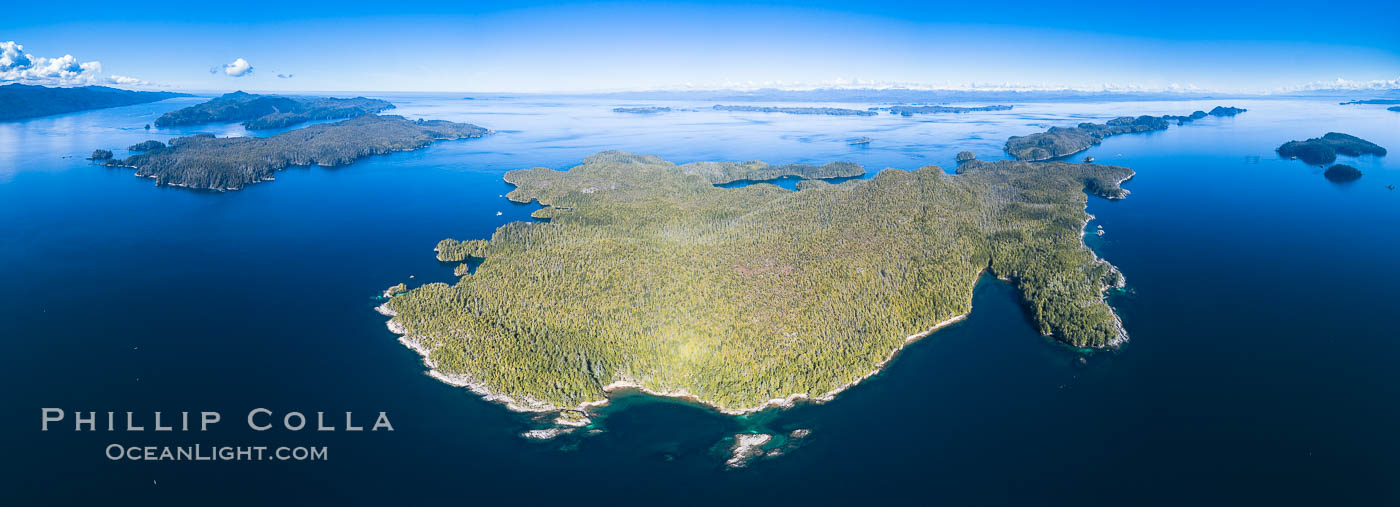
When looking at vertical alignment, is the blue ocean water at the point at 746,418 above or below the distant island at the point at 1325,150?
below

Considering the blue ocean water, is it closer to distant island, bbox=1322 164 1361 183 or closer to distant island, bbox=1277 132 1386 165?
distant island, bbox=1322 164 1361 183

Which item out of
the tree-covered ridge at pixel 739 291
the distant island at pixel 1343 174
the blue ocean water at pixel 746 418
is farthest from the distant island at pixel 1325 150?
the tree-covered ridge at pixel 739 291

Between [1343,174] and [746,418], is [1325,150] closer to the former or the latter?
[1343,174]

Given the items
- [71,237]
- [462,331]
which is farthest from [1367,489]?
[71,237]

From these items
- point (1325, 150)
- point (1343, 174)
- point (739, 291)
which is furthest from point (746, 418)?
point (1325, 150)

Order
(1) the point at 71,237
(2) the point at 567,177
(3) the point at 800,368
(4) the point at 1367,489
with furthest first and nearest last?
1. (2) the point at 567,177
2. (1) the point at 71,237
3. (3) the point at 800,368
4. (4) the point at 1367,489

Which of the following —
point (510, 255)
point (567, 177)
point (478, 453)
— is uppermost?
point (567, 177)

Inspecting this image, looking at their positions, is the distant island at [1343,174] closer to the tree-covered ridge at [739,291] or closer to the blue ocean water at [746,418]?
the blue ocean water at [746,418]

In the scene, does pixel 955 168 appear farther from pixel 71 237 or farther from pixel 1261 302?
pixel 71 237
